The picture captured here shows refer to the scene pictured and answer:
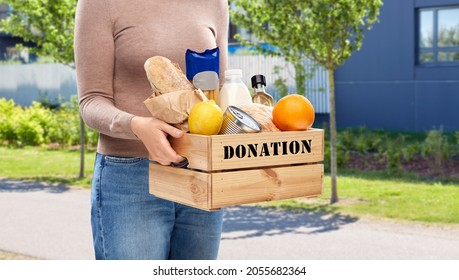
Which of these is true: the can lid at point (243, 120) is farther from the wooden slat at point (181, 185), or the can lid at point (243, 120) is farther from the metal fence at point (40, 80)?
the metal fence at point (40, 80)

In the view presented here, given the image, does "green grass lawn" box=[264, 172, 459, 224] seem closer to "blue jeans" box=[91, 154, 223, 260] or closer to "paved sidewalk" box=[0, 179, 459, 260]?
"paved sidewalk" box=[0, 179, 459, 260]

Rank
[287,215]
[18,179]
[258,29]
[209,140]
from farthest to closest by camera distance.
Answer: [18,179], [258,29], [287,215], [209,140]

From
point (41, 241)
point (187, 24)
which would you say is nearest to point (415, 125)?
point (41, 241)

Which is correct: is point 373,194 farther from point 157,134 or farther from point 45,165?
point 157,134

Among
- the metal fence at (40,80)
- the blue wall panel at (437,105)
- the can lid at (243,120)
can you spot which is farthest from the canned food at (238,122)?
the metal fence at (40,80)

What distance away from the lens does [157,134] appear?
241 centimetres

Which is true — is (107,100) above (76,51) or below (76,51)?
below

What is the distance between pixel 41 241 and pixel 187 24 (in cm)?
607

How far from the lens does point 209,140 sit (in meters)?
2.34

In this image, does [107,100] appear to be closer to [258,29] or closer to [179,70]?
[179,70]

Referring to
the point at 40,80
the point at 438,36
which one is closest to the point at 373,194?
the point at 438,36

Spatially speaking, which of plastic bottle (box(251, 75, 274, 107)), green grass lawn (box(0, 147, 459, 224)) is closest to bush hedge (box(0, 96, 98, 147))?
green grass lawn (box(0, 147, 459, 224))

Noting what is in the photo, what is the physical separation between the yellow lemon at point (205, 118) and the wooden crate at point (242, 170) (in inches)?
1.3

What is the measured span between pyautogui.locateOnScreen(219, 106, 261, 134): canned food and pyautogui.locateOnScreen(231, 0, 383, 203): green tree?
25.9ft
